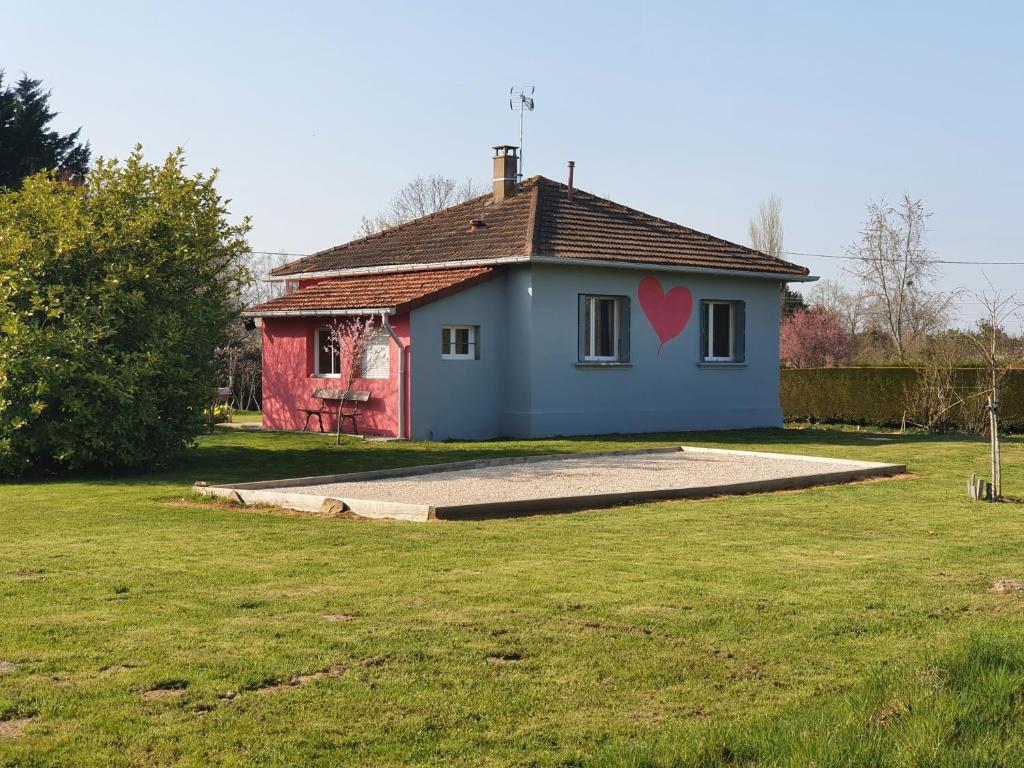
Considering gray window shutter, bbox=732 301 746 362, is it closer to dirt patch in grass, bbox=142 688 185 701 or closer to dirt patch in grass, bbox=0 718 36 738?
dirt patch in grass, bbox=142 688 185 701

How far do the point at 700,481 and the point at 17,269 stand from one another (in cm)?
1014

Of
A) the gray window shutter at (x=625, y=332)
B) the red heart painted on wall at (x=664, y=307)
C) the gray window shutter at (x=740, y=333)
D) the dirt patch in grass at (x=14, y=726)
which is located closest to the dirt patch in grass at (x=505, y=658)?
the dirt patch in grass at (x=14, y=726)

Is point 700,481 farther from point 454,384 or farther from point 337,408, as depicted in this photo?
point 337,408

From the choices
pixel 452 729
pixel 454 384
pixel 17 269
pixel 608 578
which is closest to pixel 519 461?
pixel 454 384

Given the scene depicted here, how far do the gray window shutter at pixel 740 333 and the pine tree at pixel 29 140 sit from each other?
21.5 m

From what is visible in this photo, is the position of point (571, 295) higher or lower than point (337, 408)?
higher

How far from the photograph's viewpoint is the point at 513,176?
28859mm

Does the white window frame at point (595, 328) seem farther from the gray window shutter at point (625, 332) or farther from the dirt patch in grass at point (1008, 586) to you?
the dirt patch in grass at point (1008, 586)

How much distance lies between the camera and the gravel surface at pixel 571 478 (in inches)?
551

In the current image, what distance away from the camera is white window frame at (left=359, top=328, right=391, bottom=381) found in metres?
23.8

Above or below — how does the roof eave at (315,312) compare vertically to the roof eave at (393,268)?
below

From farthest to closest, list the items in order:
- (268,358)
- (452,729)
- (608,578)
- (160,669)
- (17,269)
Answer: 1. (268,358)
2. (17,269)
3. (608,578)
4. (160,669)
5. (452,729)

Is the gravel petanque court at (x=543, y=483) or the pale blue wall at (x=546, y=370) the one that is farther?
the pale blue wall at (x=546, y=370)

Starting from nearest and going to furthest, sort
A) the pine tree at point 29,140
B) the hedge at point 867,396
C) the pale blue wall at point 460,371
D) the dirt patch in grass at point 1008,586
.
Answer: the dirt patch in grass at point 1008,586
the pale blue wall at point 460,371
the hedge at point 867,396
the pine tree at point 29,140
